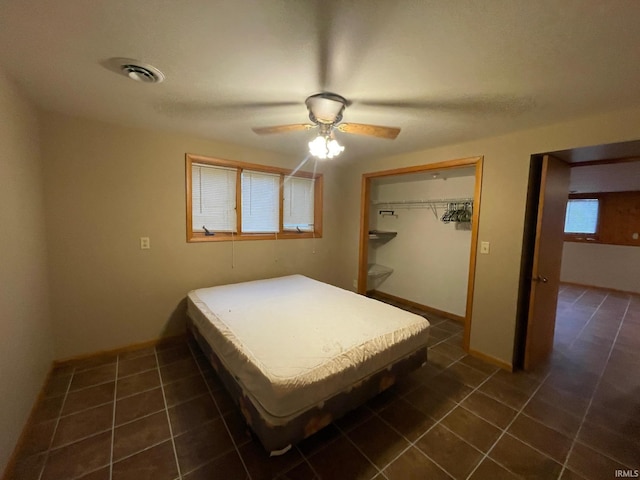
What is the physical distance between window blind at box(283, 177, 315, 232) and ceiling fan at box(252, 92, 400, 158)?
1.77m

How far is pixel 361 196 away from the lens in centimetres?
387

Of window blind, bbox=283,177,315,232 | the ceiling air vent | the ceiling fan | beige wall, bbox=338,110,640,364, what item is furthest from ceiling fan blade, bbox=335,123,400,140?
window blind, bbox=283,177,315,232

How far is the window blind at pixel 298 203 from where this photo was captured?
145 inches

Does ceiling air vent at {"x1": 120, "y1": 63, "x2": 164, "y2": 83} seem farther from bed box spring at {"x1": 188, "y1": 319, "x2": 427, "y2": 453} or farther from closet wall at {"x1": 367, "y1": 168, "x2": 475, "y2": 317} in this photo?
closet wall at {"x1": 367, "y1": 168, "x2": 475, "y2": 317}

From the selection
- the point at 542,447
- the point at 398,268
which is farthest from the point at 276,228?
the point at 542,447

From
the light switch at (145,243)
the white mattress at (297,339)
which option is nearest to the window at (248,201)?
the light switch at (145,243)

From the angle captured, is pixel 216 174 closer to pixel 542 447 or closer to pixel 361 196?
pixel 361 196

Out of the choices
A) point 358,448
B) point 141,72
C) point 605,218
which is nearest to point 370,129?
point 141,72

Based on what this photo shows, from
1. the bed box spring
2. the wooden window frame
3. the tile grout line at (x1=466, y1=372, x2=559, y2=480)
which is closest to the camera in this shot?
the bed box spring

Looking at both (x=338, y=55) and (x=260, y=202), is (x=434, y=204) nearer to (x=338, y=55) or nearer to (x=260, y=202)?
(x=260, y=202)

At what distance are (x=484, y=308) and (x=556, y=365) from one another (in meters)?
0.87

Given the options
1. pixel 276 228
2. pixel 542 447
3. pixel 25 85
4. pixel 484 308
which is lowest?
pixel 542 447

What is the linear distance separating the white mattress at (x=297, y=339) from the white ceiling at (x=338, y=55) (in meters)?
1.67

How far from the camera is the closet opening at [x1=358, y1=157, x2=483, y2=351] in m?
3.57
